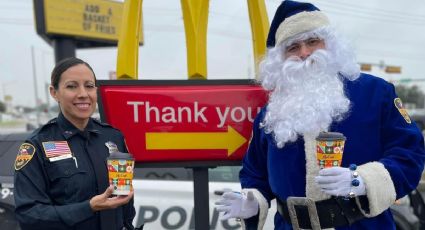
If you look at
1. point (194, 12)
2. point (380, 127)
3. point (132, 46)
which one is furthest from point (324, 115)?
point (132, 46)

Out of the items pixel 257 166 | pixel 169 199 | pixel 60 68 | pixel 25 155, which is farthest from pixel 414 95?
pixel 25 155

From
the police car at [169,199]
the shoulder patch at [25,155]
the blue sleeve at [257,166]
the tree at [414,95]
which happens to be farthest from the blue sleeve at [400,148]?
the tree at [414,95]

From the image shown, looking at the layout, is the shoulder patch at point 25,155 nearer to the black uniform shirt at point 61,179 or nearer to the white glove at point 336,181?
the black uniform shirt at point 61,179

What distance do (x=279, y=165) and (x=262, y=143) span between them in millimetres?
198

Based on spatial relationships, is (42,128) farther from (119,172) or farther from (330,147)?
(330,147)

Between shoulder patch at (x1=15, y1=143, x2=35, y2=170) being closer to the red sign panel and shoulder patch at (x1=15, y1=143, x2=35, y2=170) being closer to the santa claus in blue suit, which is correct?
the red sign panel

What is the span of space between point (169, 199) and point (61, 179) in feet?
6.74

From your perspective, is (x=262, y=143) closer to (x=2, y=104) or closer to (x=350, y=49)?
(x=350, y=49)

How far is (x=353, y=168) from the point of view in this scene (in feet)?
5.59

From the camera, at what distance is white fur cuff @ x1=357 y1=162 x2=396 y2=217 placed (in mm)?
1777

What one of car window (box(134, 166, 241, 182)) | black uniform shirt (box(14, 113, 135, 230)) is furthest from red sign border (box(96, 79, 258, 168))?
car window (box(134, 166, 241, 182))

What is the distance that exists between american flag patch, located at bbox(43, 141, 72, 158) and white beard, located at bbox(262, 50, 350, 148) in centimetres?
95

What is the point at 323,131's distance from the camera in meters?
1.88

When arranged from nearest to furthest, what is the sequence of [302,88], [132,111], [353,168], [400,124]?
[353,168] → [400,124] → [302,88] → [132,111]
